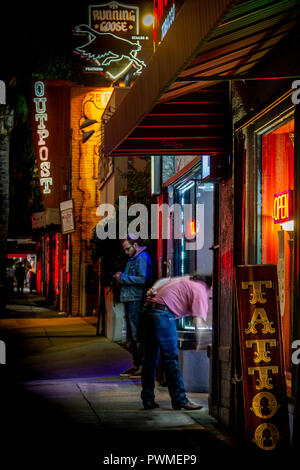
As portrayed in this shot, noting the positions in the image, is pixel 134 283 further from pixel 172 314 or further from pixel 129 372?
pixel 172 314

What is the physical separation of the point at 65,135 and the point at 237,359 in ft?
60.4

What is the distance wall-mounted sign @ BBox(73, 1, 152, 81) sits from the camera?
18.0 m

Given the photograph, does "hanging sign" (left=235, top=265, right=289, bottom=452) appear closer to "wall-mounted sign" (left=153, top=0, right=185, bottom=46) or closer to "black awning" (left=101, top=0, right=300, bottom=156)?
"black awning" (left=101, top=0, right=300, bottom=156)

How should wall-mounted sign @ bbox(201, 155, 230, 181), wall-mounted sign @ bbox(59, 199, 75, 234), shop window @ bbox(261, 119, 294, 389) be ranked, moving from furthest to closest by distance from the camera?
wall-mounted sign @ bbox(59, 199, 75, 234) → wall-mounted sign @ bbox(201, 155, 230, 181) → shop window @ bbox(261, 119, 294, 389)

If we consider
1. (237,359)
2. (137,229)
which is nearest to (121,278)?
(137,229)

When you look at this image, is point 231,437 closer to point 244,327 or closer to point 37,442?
point 244,327

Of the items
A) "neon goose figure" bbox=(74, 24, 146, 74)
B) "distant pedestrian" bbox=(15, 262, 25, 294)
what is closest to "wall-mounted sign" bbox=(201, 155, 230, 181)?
"neon goose figure" bbox=(74, 24, 146, 74)

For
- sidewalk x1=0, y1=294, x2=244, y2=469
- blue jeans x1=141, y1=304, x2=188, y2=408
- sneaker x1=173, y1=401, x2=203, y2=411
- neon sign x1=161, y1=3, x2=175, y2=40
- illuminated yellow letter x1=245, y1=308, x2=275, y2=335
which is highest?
neon sign x1=161, y1=3, x2=175, y2=40

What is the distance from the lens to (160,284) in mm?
7789

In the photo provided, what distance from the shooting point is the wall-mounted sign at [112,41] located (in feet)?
59.1

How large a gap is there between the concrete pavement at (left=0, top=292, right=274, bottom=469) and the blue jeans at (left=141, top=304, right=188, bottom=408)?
29 cm

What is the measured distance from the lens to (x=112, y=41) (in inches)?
715

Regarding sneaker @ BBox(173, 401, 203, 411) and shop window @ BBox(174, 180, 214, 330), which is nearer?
sneaker @ BBox(173, 401, 203, 411)
